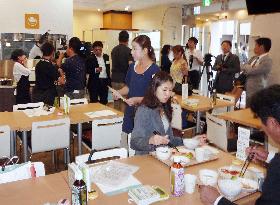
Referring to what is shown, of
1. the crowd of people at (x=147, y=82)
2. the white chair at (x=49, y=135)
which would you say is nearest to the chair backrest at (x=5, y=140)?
the white chair at (x=49, y=135)

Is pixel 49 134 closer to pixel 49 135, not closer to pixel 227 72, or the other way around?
pixel 49 135

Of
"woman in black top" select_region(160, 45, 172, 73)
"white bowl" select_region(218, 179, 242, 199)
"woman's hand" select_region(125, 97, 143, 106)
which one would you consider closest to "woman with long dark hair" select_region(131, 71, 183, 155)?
"woman's hand" select_region(125, 97, 143, 106)

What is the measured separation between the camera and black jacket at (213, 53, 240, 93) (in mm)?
6328

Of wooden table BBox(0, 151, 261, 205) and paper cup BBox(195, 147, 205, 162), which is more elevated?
paper cup BBox(195, 147, 205, 162)

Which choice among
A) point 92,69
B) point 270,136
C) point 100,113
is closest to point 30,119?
point 100,113

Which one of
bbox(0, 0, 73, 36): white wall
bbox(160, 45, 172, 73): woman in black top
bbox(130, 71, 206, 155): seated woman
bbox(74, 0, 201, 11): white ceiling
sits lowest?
bbox(130, 71, 206, 155): seated woman

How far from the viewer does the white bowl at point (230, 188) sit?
5.70 ft

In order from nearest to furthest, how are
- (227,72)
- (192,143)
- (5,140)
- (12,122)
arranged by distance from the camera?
(192,143), (5,140), (12,122), (227,72)

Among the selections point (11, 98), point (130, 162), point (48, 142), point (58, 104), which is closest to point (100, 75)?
point (11, 98)

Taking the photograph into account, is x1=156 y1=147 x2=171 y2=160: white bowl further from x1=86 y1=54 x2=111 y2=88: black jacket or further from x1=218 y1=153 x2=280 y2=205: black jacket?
x1=86 y1=54 x2=111 y2=88: black jacket

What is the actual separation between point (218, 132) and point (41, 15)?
5.51 meters

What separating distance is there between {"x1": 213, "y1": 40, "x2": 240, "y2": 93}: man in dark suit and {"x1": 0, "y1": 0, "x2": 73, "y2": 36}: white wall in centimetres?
359

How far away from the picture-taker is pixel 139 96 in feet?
10.8

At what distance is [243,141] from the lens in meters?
2.19
